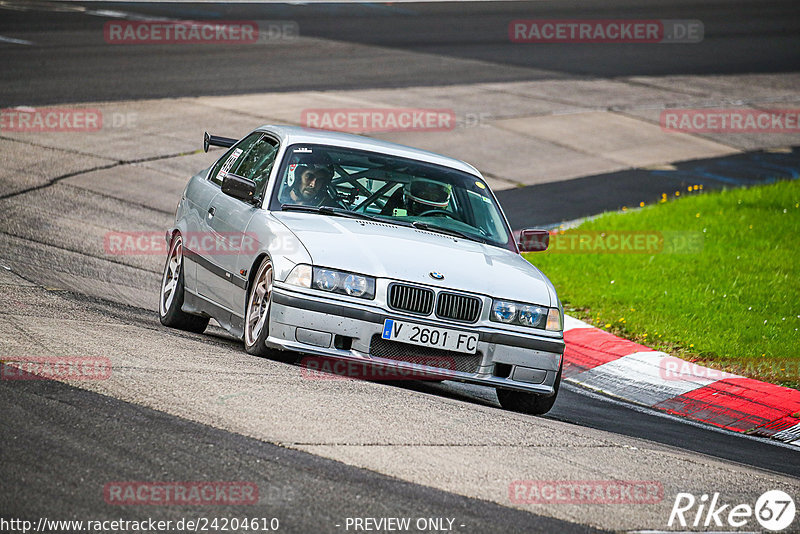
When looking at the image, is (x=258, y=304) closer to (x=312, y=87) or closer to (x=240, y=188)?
(x=240, y=188)

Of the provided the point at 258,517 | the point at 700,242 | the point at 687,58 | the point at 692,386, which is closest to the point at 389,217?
the point at 692,386

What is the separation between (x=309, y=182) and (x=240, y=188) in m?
0.50

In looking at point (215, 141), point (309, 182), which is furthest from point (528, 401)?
point (215, 141)

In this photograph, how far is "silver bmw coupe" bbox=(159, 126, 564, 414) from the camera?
23.0 ft

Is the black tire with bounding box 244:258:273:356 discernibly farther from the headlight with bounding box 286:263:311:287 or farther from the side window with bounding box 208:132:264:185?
the side window with bounding box 208:132:264:185

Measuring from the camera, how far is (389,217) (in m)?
8.00

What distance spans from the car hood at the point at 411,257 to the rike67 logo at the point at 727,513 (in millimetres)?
2153

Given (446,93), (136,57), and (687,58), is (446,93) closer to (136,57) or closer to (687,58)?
(136,57)

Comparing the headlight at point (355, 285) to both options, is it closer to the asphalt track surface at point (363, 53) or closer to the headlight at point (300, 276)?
the headlight at point (300, 276)

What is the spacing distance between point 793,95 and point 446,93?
8603mm

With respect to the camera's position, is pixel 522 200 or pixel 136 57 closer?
pixel 522 200

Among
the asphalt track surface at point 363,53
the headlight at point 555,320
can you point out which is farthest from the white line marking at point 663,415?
the asphalt track surface at point 363,53

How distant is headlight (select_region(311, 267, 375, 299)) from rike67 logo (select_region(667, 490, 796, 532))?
2.35m

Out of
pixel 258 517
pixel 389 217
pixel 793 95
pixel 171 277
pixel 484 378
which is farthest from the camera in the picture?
pixel 793 95
